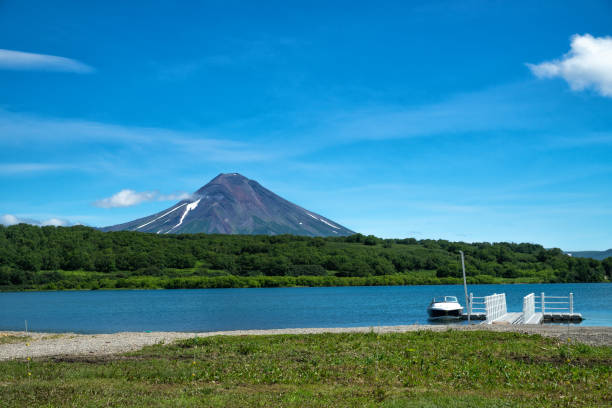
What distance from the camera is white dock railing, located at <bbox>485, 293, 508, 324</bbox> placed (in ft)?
113

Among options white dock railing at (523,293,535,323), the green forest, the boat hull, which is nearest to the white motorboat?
the boat hull

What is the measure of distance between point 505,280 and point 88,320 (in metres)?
130

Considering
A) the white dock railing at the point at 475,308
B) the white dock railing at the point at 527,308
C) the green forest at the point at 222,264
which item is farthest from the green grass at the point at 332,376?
the green forest at the point at 222,264

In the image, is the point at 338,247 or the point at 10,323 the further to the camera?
the point at 338,247

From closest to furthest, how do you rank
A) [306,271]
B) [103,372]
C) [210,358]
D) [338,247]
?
[103,372] < [210,358] < [306,271] < [338,247]

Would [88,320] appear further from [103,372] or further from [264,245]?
[264,245]

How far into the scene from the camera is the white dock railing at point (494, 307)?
113ft

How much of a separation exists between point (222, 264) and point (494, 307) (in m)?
128

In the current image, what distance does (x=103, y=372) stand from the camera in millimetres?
14438

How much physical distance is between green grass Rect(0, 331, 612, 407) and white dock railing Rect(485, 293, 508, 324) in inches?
593

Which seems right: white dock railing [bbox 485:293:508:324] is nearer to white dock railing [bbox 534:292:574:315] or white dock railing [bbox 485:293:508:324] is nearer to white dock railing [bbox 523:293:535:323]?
white dock railing [bbox 523:293:535:323]

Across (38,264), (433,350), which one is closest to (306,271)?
(38,264)

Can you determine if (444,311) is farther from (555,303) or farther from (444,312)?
(555,303)

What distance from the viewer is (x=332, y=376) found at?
13734mm
